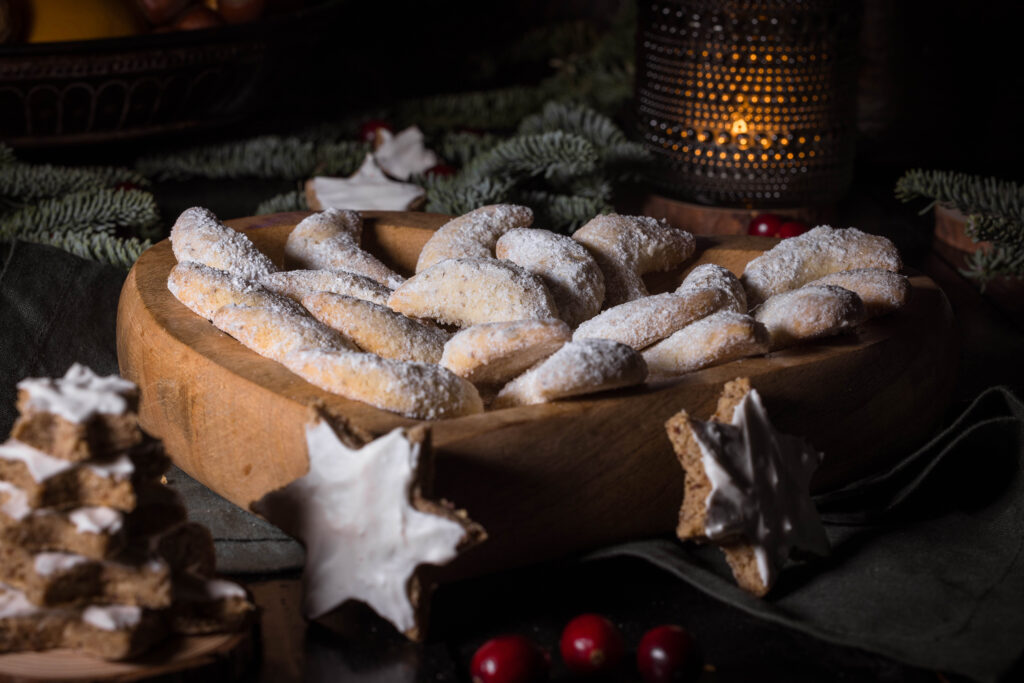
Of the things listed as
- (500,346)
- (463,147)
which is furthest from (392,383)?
(463,147)

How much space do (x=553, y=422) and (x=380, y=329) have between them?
141mm

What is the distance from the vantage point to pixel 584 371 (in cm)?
59

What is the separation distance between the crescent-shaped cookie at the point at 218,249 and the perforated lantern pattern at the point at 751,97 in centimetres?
61

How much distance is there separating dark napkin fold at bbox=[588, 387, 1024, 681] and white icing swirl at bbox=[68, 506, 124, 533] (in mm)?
262

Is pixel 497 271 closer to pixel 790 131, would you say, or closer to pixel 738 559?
pixel 738 559

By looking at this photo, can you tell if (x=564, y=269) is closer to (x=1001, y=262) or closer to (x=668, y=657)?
(x=668, y=657)

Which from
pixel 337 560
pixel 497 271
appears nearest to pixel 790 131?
pixel 497 271

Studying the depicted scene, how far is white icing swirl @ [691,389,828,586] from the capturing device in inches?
22.9

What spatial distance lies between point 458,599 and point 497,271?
214mm

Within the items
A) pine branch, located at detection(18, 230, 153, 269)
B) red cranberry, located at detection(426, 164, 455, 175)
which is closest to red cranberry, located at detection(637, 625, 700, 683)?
pine branch, located at detection(18, 230, 153, 269)

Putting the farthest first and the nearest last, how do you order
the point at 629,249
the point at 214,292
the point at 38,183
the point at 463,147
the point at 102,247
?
the point at 463,147 < the point at 38,183 < the point at 102,247 < the point at 629,249 < the point at 214,292

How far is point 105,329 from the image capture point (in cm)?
89

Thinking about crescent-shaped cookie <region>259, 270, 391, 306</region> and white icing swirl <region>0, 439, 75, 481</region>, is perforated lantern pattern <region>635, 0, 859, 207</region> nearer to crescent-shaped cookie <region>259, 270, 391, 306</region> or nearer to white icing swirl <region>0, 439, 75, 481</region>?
crescent-shaped cookie <region>259, 270, 391, 306</region>

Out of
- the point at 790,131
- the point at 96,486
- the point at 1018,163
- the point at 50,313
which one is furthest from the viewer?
the point at 1018,163
